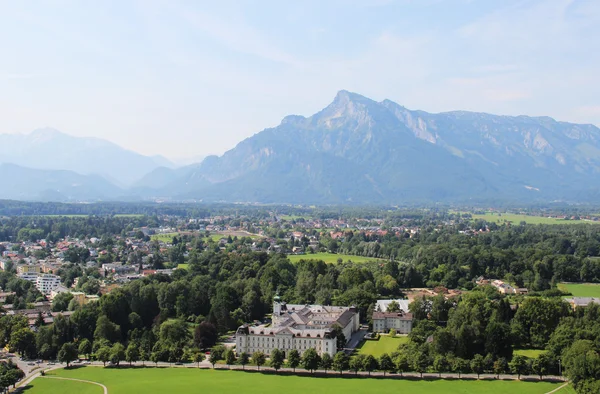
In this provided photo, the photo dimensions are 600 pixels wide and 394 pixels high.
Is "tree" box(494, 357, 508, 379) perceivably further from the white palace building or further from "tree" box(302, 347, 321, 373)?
"tree" box(302, 347, 321, 373)

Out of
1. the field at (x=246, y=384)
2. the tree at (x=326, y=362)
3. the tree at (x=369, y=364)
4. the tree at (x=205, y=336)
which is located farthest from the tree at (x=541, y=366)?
the tree at (x=205, y=336)

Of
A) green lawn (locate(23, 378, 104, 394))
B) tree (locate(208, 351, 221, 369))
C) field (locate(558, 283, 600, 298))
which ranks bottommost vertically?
green lawn (locate(23, 378, 104, 394))

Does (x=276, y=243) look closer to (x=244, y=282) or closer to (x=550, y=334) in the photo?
(x=244, y=282)

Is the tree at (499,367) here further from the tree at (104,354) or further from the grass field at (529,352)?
the tree at (104,354)

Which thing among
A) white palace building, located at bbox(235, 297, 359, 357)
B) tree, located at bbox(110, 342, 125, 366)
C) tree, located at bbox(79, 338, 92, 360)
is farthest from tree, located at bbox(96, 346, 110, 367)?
white palace building, located at bbox(235, 297, 359, 357)

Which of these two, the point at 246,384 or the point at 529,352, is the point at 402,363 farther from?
the point at 529,352
